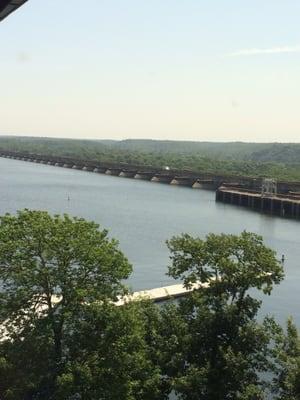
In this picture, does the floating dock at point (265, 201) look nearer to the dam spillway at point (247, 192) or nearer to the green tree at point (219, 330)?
the dam spillway at point (247, 192)

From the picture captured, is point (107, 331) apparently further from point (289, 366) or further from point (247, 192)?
point (247, 192)

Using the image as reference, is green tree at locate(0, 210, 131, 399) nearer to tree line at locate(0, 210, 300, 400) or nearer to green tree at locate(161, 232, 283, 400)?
tree line at locate(0, 210, 300, 400)

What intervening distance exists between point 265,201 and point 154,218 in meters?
38.5

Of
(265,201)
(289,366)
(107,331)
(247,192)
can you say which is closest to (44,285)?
(107,331)

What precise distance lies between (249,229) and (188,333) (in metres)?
77.2

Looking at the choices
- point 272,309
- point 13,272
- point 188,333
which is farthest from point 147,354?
point 272,309

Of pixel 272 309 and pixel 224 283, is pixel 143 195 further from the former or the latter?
pixel 224 283

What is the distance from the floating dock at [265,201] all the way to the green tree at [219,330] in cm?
10284

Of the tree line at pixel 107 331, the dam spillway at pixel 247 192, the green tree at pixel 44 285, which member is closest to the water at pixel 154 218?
the dam spillway at pixel 247 192

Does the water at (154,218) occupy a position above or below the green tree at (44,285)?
below

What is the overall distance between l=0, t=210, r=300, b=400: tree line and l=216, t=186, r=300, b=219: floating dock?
10348cm

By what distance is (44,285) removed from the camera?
2166 centimetres

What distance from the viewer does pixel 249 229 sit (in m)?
99.2

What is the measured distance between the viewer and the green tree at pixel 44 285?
67.9ft
